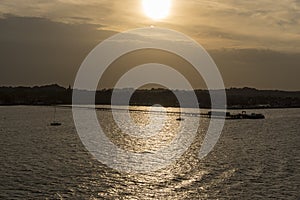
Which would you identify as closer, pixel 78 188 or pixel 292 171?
pixel 78 188

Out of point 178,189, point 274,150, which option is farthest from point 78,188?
point 274,150

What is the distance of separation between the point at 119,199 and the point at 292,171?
24.4m

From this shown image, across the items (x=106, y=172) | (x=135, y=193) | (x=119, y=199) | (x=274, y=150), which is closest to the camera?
(x=119, y=199)

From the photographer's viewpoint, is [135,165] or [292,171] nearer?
[292,171]

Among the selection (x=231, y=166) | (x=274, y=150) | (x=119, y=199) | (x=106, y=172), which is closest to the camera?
(x=119, y=199)

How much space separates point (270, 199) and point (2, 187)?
2384 cm

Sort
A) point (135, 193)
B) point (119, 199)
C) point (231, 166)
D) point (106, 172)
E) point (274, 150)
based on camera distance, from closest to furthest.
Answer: point (119, 199) < point (135, 193) < point (106, 172) < point (231, 166) < point (274, 150)

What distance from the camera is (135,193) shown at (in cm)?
4088

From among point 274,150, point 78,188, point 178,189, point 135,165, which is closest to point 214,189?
point 178,189

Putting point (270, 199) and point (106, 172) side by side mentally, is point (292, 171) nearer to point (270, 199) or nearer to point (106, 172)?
point (270, 199)

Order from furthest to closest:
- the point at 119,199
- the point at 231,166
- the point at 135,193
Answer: the point at 231,166 < the point at 135,193 < the point at 119,199

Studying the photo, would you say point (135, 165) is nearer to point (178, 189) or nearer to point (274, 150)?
point (178, 189)

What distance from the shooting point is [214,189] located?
4241 centimetres

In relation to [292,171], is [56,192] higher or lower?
lower
